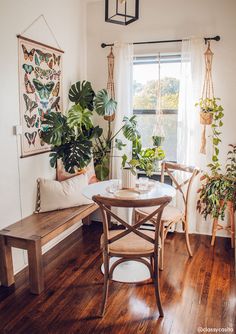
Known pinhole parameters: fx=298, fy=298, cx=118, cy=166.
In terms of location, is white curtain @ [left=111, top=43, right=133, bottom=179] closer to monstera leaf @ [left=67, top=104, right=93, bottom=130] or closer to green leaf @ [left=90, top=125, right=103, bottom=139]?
green leaf @ [left=90, top=125, right=103, bottom=139]

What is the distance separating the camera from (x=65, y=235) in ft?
11.2

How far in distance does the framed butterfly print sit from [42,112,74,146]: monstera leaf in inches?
2.9

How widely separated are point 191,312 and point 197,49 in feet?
8.56

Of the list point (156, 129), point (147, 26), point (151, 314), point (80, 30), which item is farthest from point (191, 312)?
point (80, 30)

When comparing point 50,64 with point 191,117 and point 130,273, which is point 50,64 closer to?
point 191,117

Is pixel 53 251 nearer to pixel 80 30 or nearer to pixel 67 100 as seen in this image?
pixel 67 100

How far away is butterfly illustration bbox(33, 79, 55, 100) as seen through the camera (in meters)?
2.83

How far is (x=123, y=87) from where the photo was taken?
141 inches

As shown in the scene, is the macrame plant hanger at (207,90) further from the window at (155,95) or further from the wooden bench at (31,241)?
the wooden bench at (31,241)

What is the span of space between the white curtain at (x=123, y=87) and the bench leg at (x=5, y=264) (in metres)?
1.70

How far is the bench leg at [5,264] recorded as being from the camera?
2.38 m

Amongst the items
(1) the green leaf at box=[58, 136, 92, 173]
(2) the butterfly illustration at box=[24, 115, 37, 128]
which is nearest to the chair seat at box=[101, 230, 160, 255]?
(1) the green leaf at box=[58, 136, 92, 173]

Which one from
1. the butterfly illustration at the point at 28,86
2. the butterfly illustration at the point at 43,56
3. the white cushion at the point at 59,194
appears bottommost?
the white cushion at the point at 59,194

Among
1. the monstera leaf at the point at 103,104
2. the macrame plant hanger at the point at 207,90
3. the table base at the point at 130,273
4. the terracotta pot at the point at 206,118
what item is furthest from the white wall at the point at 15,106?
the terracotta pot at the point at 206,118
